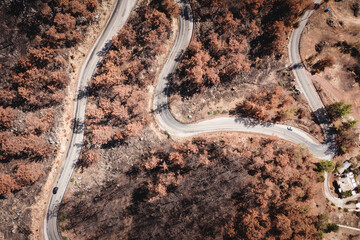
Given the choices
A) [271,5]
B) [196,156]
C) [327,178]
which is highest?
[271,5]

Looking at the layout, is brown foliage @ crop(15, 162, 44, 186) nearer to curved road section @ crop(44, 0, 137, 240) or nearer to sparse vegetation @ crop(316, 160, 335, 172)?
curved road section @ crop(44, 0, 137, 240)

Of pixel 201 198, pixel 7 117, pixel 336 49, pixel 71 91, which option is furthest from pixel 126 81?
pixel 336 49

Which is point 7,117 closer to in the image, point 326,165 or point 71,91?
point 71,91

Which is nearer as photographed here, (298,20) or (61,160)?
(61,160)

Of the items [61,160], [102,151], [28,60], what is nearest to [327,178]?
[102,151]

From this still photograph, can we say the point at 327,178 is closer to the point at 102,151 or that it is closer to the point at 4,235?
the point at 102,151

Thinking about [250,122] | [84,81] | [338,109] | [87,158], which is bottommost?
[87,158]

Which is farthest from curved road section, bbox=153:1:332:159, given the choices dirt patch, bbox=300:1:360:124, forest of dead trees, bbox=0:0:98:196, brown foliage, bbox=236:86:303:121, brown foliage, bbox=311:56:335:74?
forest of dead trees, bbox=0:0:98:196

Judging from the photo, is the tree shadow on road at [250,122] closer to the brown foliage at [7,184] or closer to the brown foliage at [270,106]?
the brown foliage at [270,106]
